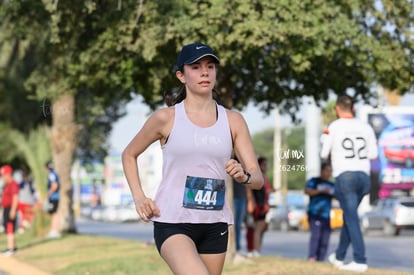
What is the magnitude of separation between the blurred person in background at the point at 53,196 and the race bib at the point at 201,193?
56.1 ft

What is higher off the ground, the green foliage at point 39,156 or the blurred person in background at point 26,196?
the green foliage at point 39,156

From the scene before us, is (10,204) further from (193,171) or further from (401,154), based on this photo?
(193,171)

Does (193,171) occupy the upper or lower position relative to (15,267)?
upper

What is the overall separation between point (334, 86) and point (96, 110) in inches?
146

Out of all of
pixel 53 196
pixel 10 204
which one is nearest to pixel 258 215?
pixel 10 204

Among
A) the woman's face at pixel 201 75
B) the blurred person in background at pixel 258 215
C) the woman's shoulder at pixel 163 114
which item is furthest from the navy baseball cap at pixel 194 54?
the blurred person in background at pixel 258 215

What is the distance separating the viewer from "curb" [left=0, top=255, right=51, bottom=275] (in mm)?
14870

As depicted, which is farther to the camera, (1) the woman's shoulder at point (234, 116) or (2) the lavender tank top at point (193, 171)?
(1) the woman's shoulder at point (234, 116)

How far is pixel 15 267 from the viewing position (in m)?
16.1

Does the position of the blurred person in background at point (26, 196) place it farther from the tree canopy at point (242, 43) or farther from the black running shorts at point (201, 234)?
the black running shorts at point (201, 234)

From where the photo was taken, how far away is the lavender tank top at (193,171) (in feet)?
18.5

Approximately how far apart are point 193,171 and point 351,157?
6007 millimetres

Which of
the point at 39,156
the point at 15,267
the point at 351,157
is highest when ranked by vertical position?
the point at 39,156

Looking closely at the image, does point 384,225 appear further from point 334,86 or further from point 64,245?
point 334,86
